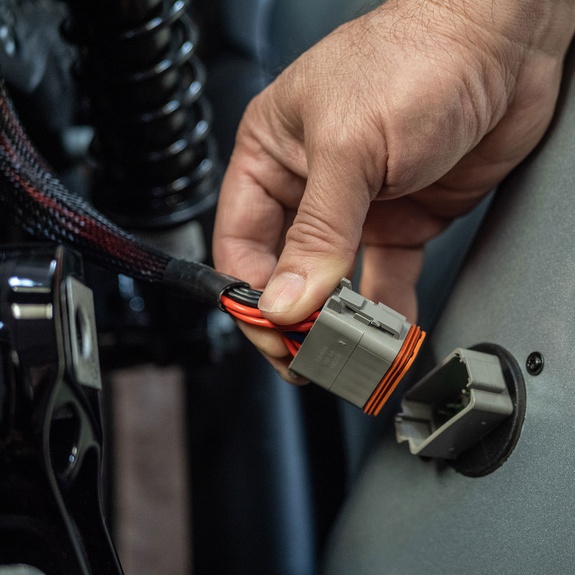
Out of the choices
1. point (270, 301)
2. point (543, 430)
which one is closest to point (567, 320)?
point (543, 430)

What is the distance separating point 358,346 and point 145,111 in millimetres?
366

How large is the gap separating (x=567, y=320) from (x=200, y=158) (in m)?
0.47

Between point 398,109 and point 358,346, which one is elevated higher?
point 398,109

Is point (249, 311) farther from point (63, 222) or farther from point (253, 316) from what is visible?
point (63, 222)

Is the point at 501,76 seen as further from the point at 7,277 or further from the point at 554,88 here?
the point at 7,277

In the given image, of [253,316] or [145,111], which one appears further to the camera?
[145,111]

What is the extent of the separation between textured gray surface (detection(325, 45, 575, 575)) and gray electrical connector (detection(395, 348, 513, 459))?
2 cm

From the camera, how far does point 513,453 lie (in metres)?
0.43

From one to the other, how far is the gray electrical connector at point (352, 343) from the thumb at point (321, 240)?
0.9 inches

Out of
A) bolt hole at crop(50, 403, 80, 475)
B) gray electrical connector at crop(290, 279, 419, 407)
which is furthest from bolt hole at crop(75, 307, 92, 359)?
gray electrical connector at crop(290, 279, 419, 407)

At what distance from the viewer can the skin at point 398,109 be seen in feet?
1.56

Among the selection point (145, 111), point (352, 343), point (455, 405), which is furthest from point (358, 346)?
point (145, 111)

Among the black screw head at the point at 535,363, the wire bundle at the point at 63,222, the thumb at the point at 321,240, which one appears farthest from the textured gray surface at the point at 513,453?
the wire bundle at the point at 63,222

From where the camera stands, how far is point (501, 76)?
0.50 m
